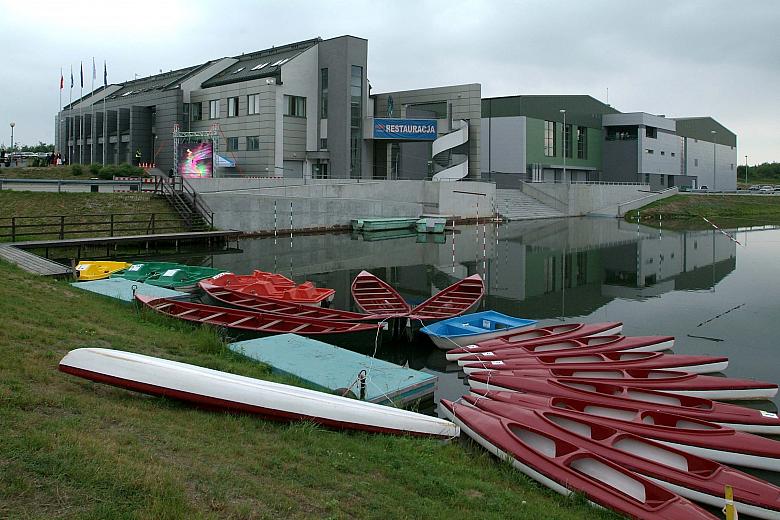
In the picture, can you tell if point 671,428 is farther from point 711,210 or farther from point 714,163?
point 714,163

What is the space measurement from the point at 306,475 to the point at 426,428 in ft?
8.43

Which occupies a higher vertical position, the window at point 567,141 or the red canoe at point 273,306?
the window at point 567,141

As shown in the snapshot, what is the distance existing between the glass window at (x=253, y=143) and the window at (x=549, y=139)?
124 ft

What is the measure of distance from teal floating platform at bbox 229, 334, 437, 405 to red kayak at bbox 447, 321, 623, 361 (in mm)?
2321

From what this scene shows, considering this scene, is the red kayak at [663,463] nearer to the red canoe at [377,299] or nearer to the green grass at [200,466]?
the green grass at [200,466]

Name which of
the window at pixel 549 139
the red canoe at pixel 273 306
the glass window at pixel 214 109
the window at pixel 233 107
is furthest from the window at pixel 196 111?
the red canoe at pixel 273 306

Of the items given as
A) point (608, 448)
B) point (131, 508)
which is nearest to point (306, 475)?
point (131, 508)

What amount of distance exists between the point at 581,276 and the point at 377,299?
1336cm

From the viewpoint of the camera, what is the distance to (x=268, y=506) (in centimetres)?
559

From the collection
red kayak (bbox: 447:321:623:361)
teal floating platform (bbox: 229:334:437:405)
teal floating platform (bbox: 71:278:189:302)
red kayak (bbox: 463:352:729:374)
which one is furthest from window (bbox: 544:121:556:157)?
teal floating platform (bbox: 229:334:437:405)

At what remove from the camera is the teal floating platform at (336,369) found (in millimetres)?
10934

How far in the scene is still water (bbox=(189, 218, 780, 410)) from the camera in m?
16.7

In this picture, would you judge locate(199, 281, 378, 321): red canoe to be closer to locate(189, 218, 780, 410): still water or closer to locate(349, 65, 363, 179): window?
locate(189, 218, 780, 410): still water

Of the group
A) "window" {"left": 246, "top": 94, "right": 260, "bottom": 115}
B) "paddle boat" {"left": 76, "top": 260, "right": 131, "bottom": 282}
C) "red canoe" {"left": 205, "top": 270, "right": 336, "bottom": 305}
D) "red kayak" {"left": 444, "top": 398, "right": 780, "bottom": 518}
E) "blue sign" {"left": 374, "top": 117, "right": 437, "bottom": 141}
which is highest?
"window" {"left": 246, "top": 94, "right": 260, "bottom": 115}
